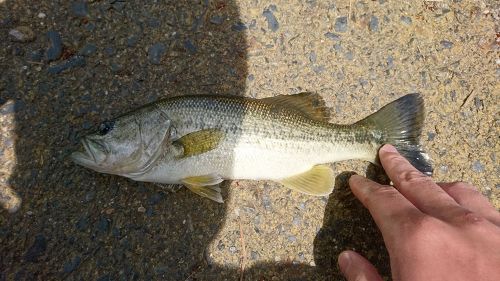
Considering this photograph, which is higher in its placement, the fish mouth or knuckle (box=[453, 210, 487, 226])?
knuckle (box=[453, 210, 487, 226])

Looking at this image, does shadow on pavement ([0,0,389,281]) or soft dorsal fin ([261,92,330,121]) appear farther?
soft dorsal fin ([261,92,330,121])

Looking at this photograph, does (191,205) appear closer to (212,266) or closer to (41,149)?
(212,266)

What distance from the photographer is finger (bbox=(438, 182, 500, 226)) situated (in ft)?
9.09

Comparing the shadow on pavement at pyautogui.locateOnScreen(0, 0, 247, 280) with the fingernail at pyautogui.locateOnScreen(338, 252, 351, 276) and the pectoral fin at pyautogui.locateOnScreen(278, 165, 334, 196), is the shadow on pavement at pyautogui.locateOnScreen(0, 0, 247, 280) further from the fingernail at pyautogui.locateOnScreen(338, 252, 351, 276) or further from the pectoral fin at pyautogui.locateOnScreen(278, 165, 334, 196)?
the fingernail at pyautogui.locateOnScreen(338, 252, 351, 276)

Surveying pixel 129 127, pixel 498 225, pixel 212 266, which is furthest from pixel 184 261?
pixel 498 225

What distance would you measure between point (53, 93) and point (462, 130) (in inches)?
130

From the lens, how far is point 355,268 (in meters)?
2.83

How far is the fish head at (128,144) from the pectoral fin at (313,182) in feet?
3.09

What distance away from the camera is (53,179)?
2.93m

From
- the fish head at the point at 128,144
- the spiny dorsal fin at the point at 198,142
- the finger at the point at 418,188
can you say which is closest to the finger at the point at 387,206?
the finger at the point at 418,188

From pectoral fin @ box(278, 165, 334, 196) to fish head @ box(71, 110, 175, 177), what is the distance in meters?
0.94

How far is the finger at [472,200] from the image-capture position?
277 cm

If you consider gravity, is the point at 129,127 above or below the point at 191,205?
above

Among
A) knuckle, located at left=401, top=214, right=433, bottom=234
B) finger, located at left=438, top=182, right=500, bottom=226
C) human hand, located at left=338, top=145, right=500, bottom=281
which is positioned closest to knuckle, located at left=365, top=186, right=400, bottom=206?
human hand, located at left=338, top=145, right=500, bottom=281
